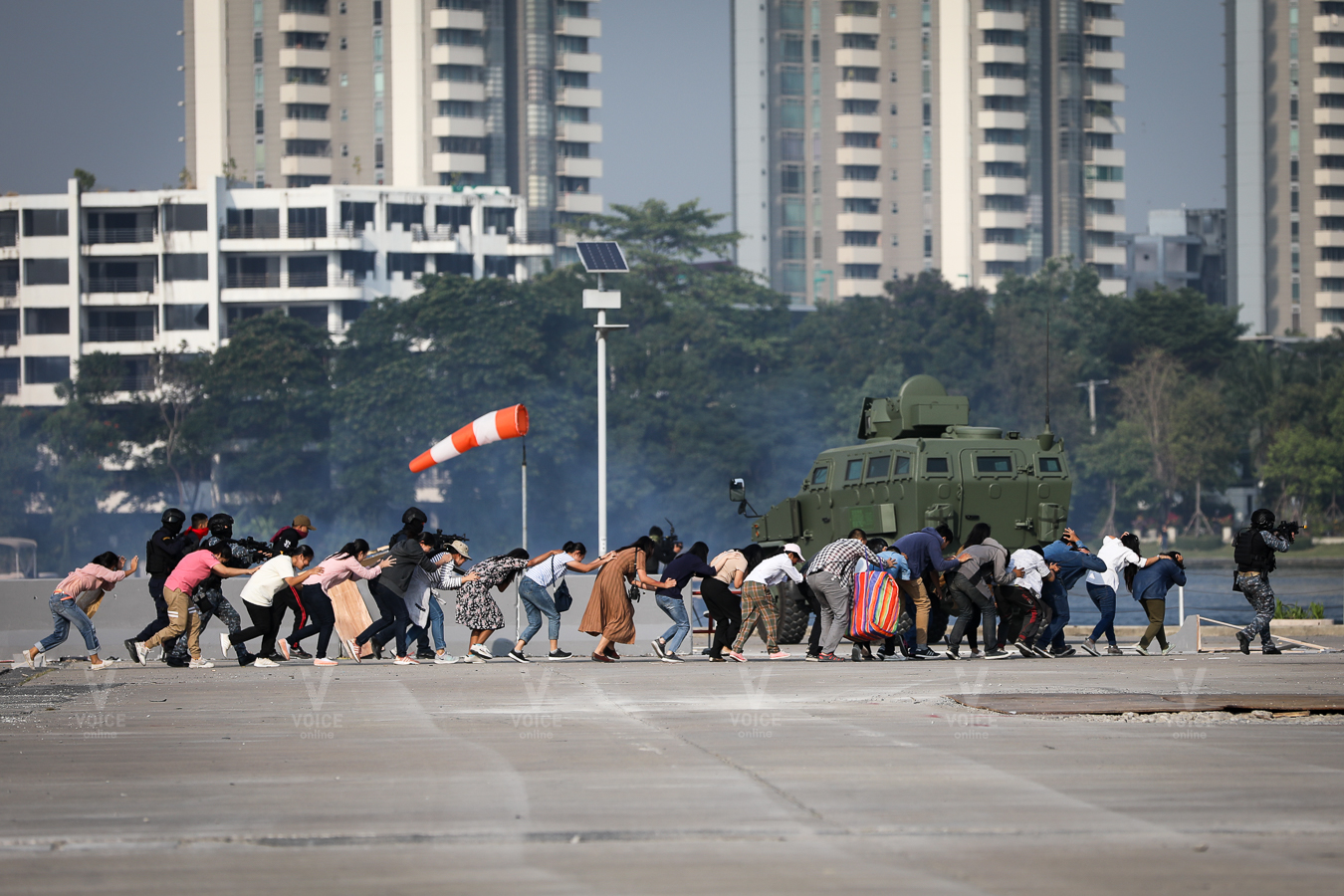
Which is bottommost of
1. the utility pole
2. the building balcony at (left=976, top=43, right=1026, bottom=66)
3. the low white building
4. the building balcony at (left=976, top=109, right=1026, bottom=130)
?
the utility pole

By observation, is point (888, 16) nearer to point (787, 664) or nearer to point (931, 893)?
point (787, 664)

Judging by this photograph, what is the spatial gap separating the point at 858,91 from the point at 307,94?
40.8 metres

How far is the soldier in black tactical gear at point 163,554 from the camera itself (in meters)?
20.7

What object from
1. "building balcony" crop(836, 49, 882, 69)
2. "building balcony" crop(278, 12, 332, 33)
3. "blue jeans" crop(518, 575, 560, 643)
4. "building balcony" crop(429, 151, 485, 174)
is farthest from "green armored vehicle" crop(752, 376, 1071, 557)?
"building balcony" crop(836, 49, 882, 69)

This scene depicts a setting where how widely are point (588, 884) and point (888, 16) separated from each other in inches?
5175

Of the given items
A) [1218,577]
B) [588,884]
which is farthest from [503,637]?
[1218,577]

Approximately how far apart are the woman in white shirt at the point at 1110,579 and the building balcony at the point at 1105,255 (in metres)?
114

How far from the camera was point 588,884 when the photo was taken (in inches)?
293

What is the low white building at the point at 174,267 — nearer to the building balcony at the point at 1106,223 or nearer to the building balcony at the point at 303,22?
the building balcony at the point at 303,22

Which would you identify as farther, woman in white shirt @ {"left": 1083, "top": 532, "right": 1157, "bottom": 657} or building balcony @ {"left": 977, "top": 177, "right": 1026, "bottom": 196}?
building balcony @ {"left": 977, "top": 177, "right": 1026, "bottom": 196}

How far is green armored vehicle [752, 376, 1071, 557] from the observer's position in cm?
2694

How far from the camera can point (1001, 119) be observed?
129625mm

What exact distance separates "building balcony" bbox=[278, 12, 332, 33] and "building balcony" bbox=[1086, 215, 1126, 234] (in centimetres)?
5783

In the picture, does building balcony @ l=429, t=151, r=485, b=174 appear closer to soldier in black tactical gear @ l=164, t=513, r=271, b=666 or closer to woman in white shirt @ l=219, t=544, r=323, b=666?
soldier in black tactical gear @ l=164, t=513, r=271, b=666
